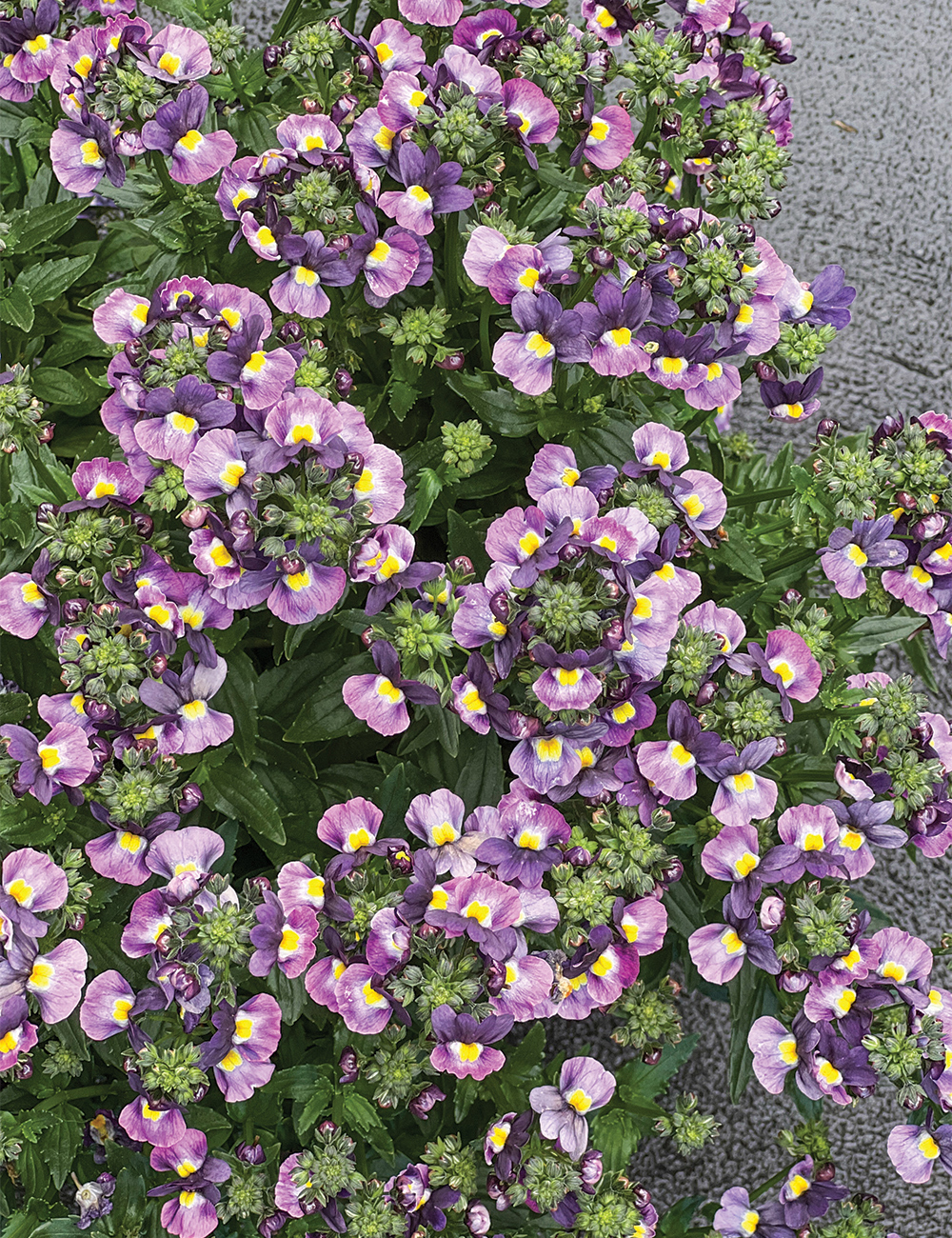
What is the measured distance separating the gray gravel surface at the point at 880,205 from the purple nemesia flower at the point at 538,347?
7.37 ft

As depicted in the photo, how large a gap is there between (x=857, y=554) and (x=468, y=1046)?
1472 millimetres

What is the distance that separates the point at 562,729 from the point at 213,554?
835 millimetres

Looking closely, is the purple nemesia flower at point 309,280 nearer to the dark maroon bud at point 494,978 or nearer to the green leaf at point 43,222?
the green leaf at point 43,222

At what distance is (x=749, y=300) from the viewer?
110 inches

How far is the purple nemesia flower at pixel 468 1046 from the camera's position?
2328 mm

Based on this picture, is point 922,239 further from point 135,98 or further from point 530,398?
point 135,98

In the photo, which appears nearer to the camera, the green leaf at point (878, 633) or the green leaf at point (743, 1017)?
the green leaf at point (743, 1017)

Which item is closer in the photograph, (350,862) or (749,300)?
(350,862)

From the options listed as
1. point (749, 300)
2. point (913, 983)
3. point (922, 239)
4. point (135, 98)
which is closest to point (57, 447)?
point (135, 98)

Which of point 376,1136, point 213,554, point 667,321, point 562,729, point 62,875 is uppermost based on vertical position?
Answer: point 667,321

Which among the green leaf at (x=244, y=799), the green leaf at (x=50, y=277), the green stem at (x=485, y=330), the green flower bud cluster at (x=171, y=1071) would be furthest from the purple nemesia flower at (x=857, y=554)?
the green leaf at (x=50, y=277)

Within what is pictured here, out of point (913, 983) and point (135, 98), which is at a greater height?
point (135, 98)

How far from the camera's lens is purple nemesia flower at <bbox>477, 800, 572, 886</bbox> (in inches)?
96.5

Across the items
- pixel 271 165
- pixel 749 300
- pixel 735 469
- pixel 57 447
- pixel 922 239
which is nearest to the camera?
pixel 271 165
